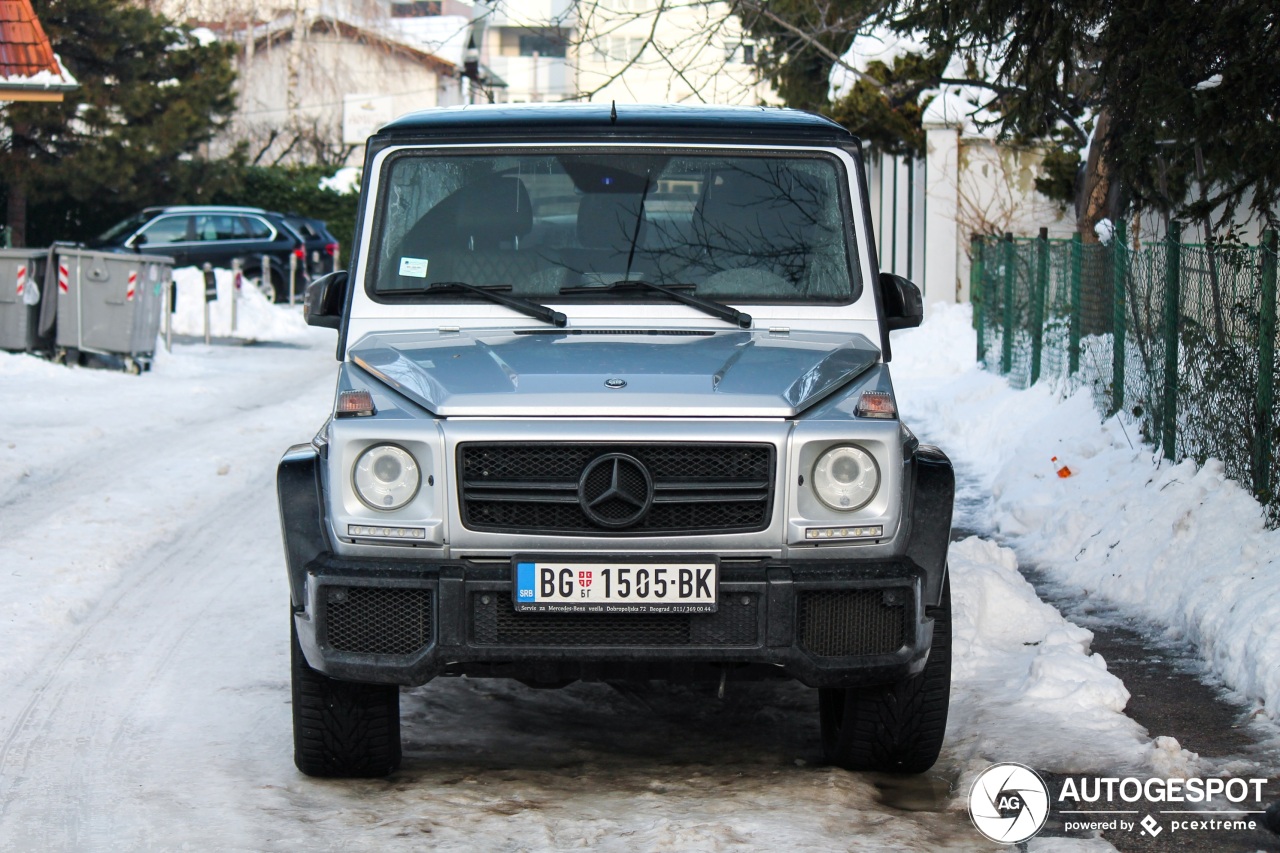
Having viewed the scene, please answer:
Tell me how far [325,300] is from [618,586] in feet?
5.84

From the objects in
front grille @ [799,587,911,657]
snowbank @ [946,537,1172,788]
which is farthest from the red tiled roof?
front grille @ [799,587,911,657]

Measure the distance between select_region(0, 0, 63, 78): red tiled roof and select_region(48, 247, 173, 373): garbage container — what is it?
229 cm

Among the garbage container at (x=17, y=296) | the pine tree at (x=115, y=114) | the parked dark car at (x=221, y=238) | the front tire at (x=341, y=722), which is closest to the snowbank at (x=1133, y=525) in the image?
the front tire at (x=341, y=722)

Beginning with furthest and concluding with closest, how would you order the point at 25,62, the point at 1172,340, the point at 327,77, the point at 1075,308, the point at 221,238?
the point at 327,77
the point at 221,238
the point at 25,62
the point at 1075,308
the point at 1172,340

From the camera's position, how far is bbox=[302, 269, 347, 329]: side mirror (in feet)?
18.5

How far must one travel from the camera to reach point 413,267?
18.2 ft

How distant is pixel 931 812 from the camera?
4723 millimetres

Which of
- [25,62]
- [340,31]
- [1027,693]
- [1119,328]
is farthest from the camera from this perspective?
[340,31]

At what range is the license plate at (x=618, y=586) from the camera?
4457 mm

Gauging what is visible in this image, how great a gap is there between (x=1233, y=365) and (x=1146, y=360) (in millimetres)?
1820

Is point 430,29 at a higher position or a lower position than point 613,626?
higher

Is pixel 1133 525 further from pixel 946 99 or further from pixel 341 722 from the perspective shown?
pixel 946 99

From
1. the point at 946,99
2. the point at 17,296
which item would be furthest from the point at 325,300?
the point at 946,99

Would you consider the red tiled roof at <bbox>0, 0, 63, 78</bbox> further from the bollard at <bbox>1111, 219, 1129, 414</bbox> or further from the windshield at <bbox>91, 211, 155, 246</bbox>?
the bollard at <bbox>1111, 219, 1129, 414</bbox>
